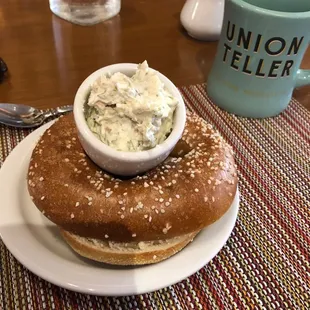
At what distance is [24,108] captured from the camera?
0.86 meters

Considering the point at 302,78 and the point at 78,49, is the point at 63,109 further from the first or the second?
the point at 302,78

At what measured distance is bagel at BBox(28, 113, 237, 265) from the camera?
1.81 feet

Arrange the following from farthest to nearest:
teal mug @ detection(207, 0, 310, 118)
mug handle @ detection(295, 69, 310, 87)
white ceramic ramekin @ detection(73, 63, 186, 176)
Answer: mug handle @ detection(295, 69, 310, 87) < teal mug @ detection(207, 0, 310, 118) < white ceramic ramekin @ detection(73, 63, 186, 176)

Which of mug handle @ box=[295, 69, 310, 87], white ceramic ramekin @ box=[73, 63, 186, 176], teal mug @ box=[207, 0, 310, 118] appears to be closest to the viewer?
white ceramic ramekin @ box=[73, 63, 186, 176]

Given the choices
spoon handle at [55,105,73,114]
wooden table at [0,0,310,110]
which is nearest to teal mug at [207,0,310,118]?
wooden table at [0,0,310,110]

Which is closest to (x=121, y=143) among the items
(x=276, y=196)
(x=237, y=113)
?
(x=276, y=196)

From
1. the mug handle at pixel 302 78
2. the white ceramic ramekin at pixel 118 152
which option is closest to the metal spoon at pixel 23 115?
the white ceramic ramekin at pixel 118 152

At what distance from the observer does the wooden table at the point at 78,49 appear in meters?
0.98

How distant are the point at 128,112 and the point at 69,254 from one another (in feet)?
0.79

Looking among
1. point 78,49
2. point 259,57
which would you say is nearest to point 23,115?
point 78,49

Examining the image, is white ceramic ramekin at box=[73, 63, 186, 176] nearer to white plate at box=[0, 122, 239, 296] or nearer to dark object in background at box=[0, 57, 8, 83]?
white plate at box=[0, 122, 239, 296]

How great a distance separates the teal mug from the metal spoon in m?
0.37

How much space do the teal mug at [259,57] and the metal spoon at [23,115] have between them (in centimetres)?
37

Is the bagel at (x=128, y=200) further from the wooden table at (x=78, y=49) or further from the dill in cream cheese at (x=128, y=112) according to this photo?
the wooden table at (x=78, y=49)
